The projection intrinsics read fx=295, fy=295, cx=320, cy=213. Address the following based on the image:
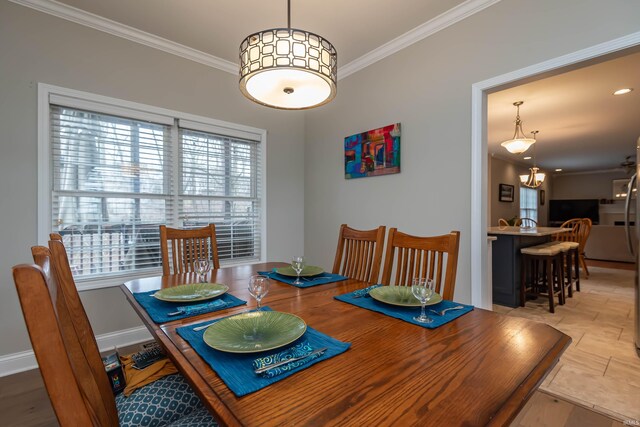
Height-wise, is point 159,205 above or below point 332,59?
below

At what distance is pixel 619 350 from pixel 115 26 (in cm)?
480

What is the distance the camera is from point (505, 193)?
7.46 m

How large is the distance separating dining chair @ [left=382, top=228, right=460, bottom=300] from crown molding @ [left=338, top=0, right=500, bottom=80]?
175 centimetres

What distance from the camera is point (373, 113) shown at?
2.86m

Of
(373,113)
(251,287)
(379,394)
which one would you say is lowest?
(379,394)

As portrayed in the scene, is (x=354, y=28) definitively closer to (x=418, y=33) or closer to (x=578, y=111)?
(x=418, y=33)

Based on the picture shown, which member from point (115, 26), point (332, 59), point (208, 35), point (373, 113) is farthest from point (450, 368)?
point (115, 26)

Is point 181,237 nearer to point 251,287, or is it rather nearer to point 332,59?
point 251,287

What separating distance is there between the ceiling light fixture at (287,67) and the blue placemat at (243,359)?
1028 mm

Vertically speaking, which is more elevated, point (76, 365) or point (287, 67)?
point (287, 67)

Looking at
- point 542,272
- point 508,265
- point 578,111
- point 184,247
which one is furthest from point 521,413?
point 578,111

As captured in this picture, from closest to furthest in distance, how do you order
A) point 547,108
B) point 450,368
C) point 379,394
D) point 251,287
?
point 379,394, point 450,368, point 251,287, point 547,108

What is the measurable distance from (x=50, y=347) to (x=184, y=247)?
172 cm

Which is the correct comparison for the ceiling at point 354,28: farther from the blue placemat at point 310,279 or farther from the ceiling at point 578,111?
the blue placemat at point 310,279
